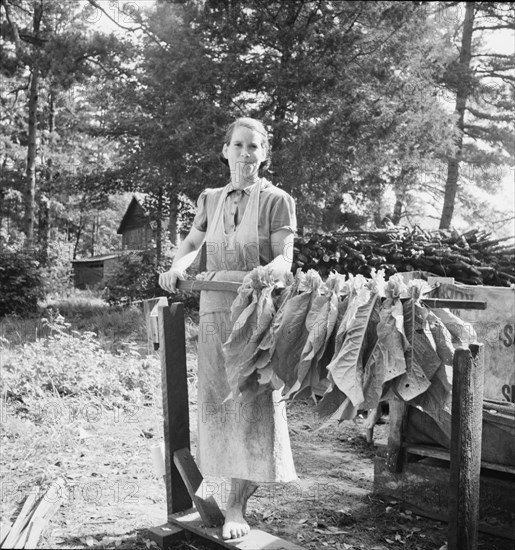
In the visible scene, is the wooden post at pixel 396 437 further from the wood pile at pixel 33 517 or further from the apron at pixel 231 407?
the wood pile at pixel 33 517

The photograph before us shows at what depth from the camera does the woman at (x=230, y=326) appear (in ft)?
9.80

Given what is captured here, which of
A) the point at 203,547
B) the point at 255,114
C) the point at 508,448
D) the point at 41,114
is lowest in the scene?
the point at 203,547

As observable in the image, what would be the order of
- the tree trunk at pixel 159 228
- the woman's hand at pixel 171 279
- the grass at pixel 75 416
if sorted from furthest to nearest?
the tree trunk at pixel 159 228 < the grass at pixel 75 416 < the woman's hand at pixel 171 279

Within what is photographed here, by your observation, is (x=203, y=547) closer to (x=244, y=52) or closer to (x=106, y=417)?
(x=106, y=417)

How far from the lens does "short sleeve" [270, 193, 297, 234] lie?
3051mm

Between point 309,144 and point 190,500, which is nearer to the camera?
point 190,500

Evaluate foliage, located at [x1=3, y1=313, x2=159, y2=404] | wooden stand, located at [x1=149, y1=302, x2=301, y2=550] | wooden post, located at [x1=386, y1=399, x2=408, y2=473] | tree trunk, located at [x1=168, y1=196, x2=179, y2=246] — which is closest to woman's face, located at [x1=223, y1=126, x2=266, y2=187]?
wooden stand, located at [x1=149, y1=302, x2=301, y2=550]

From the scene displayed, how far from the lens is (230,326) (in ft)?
9.99

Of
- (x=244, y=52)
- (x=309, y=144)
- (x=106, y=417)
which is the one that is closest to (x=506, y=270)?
(x=309, y=144)

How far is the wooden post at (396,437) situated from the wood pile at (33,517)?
6.88ft

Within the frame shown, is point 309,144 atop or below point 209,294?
atop

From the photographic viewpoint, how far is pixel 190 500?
3389 mm

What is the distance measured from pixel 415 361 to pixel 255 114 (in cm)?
1193

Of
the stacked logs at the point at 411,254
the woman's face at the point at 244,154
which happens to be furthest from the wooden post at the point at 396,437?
the stacked logs at the point at 411,254
